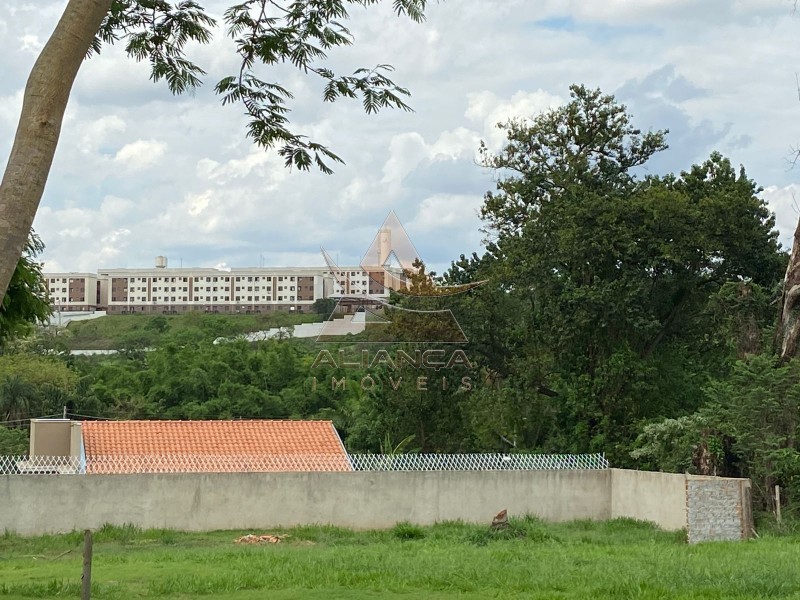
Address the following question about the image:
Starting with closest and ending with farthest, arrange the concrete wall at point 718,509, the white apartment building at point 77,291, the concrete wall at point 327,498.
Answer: the concrete wall at point 718,509, the concrete wall at point 327,498, the white apartment building at point 77,291

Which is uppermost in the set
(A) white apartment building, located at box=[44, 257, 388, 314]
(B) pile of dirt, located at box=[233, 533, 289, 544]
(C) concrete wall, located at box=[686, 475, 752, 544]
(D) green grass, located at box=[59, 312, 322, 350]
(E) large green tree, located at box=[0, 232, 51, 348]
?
(A) white apartment building, located at box=[44, 257, 388, 314]

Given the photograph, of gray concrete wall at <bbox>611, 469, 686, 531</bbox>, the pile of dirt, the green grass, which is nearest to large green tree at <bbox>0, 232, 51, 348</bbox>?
the pile of dirt

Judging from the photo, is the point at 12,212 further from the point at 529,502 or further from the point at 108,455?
the point at 108,455

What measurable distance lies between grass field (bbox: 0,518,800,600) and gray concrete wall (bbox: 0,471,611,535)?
696mm

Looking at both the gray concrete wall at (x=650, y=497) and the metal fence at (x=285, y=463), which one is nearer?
the gray concrete wall at (x=650, y=497)

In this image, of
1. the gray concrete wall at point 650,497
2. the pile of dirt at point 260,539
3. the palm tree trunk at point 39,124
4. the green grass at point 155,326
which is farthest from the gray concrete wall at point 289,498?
the green grass at point 155,326

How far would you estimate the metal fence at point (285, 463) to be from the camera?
15.2 metres

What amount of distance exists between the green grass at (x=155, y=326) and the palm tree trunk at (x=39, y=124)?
154ft

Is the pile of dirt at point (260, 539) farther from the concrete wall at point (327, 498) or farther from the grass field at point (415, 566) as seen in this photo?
the concrete wall at point (327, 498)

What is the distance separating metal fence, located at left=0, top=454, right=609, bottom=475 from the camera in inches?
600

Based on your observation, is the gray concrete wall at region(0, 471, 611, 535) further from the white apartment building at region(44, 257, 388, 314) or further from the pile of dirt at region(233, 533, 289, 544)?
the white apartment building at region(44, 257, 388, 314)

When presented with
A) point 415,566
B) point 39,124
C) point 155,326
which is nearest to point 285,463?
point 415,566

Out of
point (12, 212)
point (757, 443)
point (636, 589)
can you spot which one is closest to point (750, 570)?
point (636, 589)

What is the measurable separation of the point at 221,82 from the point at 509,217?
17696 mm
